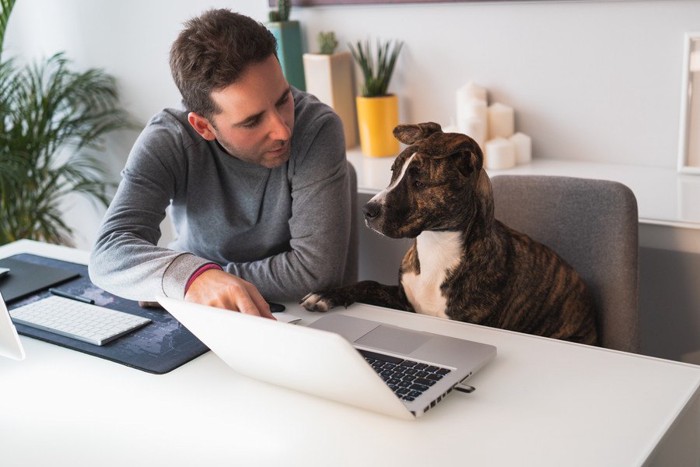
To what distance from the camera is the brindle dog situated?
1.53m

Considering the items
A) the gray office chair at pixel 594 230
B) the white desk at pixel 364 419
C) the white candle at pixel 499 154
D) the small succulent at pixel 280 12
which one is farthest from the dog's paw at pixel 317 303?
the small succulent at pixel 280 12

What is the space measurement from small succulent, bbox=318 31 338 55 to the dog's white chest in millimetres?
1436

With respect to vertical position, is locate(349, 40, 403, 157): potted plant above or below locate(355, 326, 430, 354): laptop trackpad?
above

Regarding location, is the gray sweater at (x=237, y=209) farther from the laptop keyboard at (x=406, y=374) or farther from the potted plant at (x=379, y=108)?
the potted plant at (x=379, y=108)

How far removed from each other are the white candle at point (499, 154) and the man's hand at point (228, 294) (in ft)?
4.16

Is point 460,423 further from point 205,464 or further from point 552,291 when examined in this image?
point 552,291

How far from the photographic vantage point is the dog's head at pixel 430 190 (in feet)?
5.01

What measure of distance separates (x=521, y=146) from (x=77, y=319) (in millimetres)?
1476

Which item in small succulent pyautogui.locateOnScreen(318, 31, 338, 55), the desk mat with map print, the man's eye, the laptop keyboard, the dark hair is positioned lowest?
the desk mat with map print

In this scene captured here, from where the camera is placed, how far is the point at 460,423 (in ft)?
4.01

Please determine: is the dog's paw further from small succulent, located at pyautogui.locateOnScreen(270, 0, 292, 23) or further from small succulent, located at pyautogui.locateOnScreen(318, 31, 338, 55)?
small succulent, located at pyautogui.locateOnScreen(270, 0, 292, 23)

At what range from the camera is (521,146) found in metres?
2.63

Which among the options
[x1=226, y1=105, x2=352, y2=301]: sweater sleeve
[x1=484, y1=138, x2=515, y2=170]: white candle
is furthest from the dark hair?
[x1=484, y1=138, x2=515, y2=170]: white candle

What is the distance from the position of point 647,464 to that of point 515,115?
A: 5.74 feet
